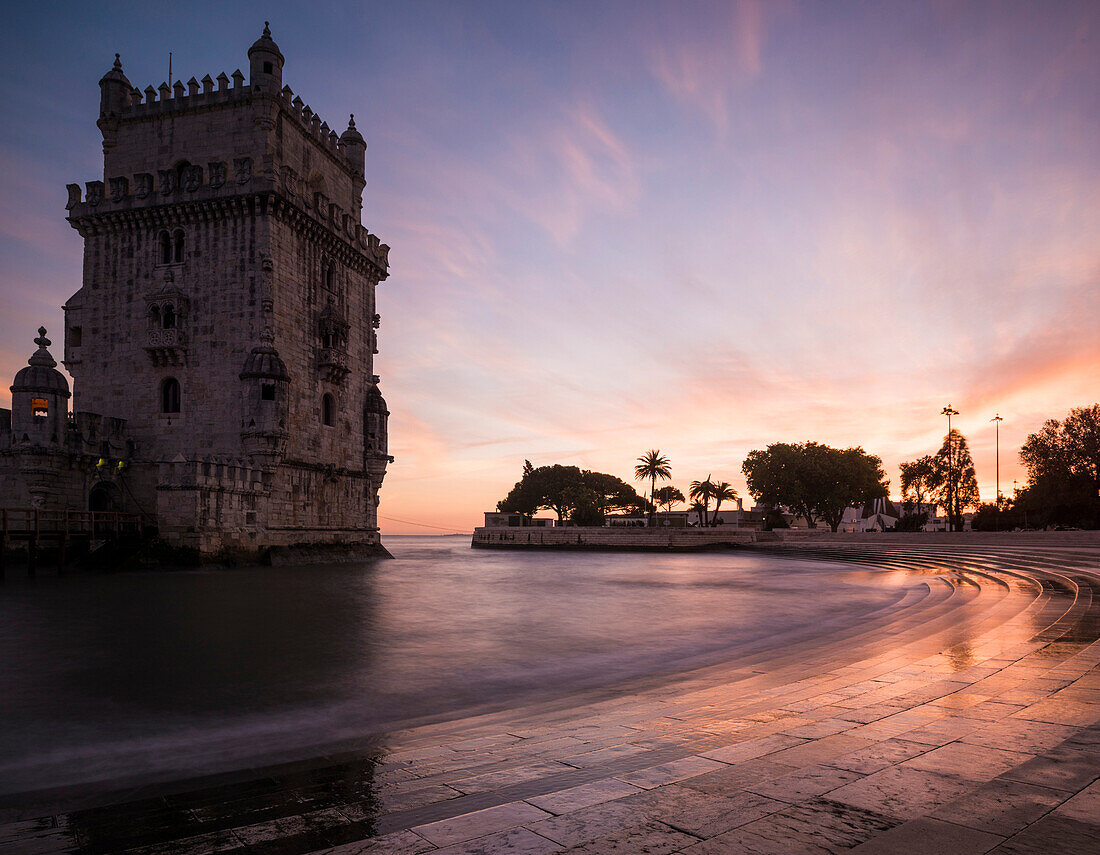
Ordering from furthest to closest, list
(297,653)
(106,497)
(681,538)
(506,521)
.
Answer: (506,521), (681,538), (106,497), (297,653)

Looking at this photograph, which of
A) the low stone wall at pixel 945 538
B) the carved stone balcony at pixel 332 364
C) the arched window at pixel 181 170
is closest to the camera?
the arched window at pixel 181 170

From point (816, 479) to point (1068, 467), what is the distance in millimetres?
23792

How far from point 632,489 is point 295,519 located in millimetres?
75576

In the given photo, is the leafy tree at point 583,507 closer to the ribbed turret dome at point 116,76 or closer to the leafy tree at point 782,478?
the leafy tree at point 782,478

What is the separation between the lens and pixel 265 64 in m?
35.5

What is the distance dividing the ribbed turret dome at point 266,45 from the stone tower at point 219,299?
0.20 feet

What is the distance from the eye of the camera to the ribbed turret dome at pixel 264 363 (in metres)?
33.0

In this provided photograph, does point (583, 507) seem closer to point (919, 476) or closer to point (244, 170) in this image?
point (919, 476)

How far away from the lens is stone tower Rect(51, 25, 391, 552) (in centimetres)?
3381

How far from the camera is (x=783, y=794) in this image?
3.67 meters

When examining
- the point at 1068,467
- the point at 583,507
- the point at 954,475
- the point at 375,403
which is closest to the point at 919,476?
the point at 954,475

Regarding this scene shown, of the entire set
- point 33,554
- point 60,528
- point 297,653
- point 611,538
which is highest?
point 60,528

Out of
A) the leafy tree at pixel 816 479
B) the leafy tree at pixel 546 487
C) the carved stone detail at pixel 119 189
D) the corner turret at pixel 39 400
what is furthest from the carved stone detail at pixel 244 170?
the leafy tree at pixel 546 487

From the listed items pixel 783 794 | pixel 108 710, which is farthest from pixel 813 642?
pixel 108 710
